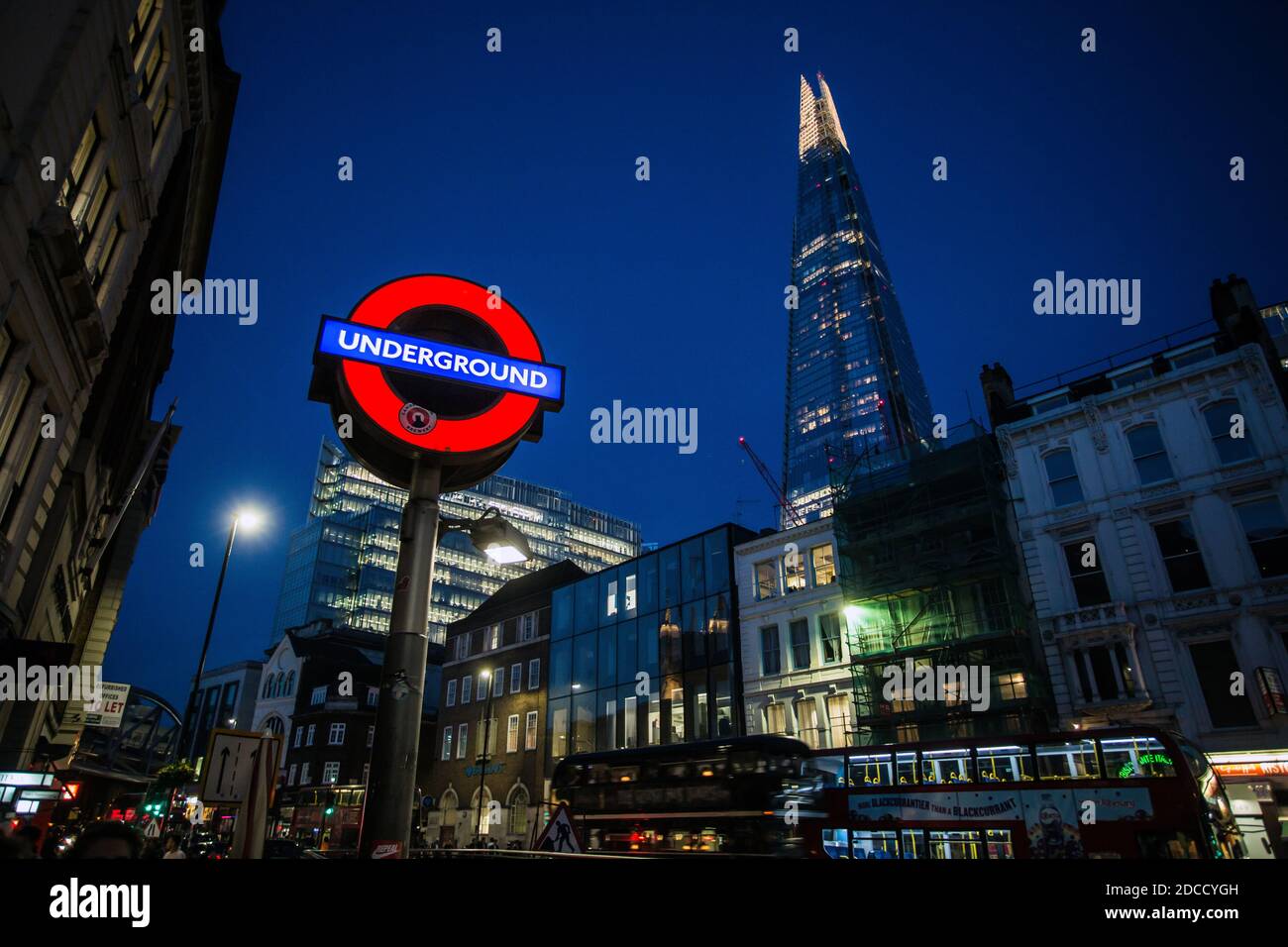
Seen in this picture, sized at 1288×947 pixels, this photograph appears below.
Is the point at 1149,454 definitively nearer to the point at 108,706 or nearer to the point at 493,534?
the point at 493,534

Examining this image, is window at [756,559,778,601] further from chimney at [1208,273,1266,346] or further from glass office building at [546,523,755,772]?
chimney at [1208,273,1266,346]

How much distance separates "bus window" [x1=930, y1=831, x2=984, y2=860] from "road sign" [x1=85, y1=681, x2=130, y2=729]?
2801 cm

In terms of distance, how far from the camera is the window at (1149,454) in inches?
1058

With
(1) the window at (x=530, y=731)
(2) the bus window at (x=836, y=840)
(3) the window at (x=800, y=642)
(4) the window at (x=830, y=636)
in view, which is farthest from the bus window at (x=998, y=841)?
(1) the window at (x=530, y=731)

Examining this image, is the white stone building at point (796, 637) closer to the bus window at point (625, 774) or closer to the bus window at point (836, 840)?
the bus window at point (625, 774)

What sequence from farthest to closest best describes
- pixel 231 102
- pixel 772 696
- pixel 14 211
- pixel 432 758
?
pixel 432 758 < pixel 772 696 < pixel 231 102 < pixel 14 211

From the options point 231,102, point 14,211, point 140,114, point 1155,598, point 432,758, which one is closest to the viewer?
point 14,211

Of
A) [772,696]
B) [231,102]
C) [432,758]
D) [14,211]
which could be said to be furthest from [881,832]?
[432,758]

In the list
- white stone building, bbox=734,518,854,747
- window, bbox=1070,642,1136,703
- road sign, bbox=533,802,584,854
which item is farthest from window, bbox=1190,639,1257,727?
road sign, bbox=533,802,584,854

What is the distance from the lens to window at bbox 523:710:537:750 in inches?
1633

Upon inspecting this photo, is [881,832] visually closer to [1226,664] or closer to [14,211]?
[1226,664]

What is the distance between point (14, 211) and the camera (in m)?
10.4

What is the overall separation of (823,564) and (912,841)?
641 inches
